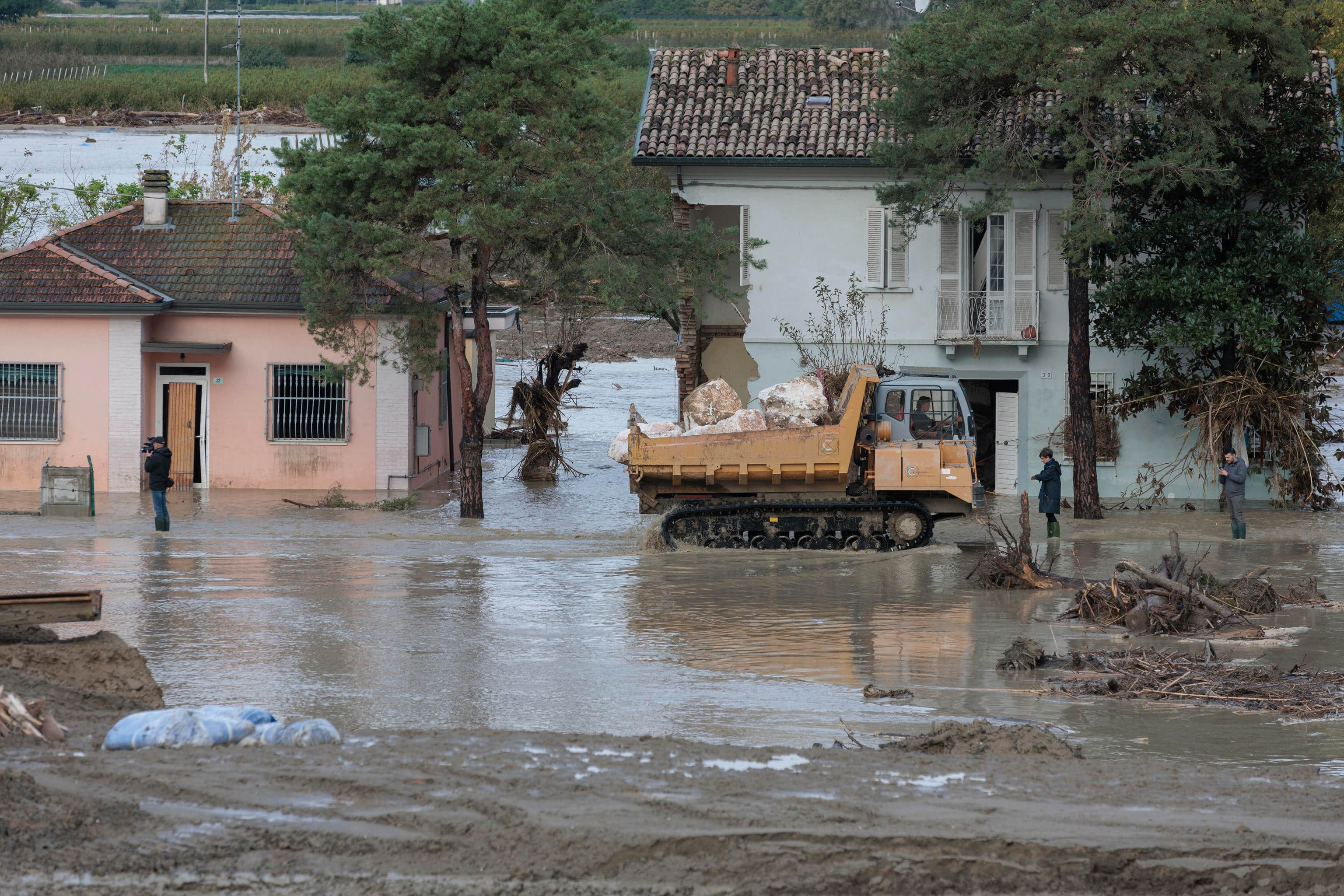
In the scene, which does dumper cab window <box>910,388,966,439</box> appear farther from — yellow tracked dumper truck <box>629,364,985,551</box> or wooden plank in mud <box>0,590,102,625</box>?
wooden plank in mud <box>0,590,102,625</box>

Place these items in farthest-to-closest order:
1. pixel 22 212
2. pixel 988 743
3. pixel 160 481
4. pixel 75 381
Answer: pixel 22 212, pixel 75 381, pixel 160 481, pixel 988 743

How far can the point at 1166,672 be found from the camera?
1227cm

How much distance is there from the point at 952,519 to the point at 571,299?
746 cm

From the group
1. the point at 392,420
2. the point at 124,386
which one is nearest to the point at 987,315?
the point at 392,420

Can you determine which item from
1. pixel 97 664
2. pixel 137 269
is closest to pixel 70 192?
pixel 137 269

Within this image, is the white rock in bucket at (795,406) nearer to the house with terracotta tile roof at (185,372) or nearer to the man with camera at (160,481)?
the house with terracotta tile roof at (185,372)

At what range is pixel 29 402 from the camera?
26125 mm

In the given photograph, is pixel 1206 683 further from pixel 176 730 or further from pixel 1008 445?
pixel 1008 445

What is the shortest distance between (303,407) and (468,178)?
6.23 m

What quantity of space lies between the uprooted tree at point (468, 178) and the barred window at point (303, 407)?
6.69ft

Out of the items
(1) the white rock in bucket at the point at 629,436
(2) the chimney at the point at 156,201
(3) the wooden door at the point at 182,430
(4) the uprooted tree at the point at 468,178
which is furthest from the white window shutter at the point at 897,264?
(2) the chimney at the point at 156,201

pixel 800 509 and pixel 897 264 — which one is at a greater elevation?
pixel 897 264

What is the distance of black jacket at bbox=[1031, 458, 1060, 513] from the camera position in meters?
21.7

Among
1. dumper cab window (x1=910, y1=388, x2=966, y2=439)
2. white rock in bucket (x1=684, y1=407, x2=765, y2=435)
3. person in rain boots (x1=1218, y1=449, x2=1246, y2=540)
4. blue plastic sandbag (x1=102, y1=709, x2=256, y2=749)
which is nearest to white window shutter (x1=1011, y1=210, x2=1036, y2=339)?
person in rain boots (x1=1218, y1=449, x2=1246, y2=540)
